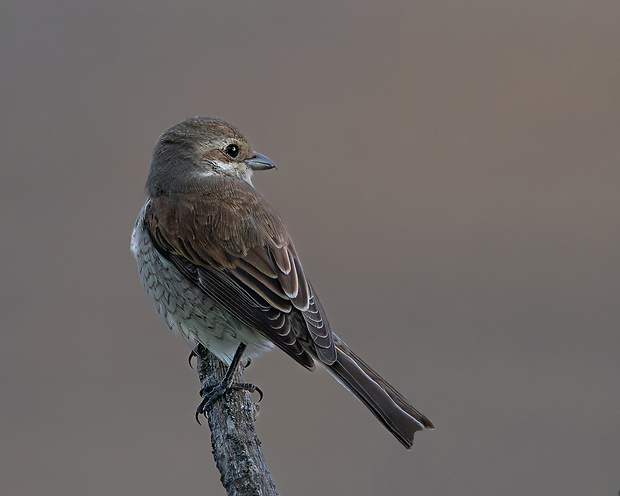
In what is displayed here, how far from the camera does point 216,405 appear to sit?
2287 millimetres

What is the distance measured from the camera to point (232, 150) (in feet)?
8.63

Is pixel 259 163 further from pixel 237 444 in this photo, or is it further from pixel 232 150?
pixel 237 444

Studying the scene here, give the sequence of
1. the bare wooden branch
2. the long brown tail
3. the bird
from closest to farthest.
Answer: the bare wooden branch < the long brown tail < the bird

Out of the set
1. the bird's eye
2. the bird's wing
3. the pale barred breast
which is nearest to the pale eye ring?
the bird's eye

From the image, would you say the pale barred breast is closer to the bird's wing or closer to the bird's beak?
the bird's wing

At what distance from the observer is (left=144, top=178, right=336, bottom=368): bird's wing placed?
2.14 meters

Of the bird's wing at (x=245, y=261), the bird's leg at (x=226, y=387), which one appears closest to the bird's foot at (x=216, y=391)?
the bird's leg at (x=226, y=387)

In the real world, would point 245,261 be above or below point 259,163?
below

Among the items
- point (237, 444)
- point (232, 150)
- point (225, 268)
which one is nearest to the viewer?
point (237, 444)

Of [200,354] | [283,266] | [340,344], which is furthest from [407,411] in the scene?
[200,354]

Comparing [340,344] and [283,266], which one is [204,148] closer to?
[283,266]

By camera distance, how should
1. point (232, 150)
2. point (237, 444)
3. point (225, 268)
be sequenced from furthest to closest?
1. point (232, 150)
2. point (225, 268)
3. point (237, 444)

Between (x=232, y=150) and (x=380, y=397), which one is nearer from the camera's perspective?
(x=380, y=397)

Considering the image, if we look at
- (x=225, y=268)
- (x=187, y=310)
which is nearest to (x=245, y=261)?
(x=225, y=268)
